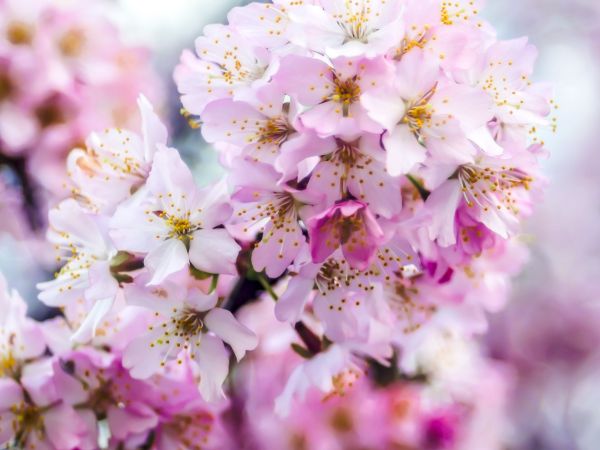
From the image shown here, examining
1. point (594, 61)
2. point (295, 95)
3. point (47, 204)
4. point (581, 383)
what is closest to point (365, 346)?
point (295, 95)

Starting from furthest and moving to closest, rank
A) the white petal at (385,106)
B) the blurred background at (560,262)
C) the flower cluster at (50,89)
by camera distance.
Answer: the blurred background at (560,262), the flower cluster at (50,89), the white petal at (385,106)

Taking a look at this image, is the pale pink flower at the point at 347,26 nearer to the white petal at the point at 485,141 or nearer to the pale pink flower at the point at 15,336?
the white petal at the point at 485,141

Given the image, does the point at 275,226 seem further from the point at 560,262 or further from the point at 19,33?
the point at 560,262

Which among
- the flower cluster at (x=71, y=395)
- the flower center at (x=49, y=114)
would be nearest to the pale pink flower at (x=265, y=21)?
the flower cluster at (x=71, y=395)

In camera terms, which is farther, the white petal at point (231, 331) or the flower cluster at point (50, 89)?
the flower cluster at point (50, 89)

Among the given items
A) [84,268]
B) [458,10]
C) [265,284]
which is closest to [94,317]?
[84,268]

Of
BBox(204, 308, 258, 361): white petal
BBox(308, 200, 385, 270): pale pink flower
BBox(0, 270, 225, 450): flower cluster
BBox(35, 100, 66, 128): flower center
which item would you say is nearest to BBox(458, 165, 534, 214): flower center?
BBox(308, 200, 385, 270): pale pink flower

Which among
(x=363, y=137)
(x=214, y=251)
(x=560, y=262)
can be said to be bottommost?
(x=560, y=262)
